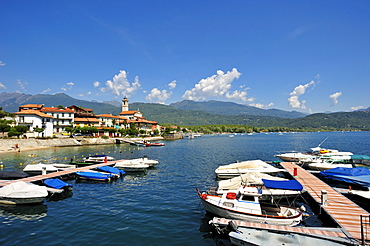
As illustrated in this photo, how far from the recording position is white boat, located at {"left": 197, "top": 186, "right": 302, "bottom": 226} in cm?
1673

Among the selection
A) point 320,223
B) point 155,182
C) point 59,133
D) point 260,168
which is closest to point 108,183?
point 155,182

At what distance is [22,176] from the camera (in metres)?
30.6

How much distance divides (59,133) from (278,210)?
4050 inches

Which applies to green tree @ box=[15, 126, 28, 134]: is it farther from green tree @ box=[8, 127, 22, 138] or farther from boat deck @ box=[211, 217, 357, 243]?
boat deck @ box=[211, 217, 357, 243]

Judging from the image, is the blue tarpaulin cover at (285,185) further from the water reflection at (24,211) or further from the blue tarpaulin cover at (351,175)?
the water reflection at (24,211)

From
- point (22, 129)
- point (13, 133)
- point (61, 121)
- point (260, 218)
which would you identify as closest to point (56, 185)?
point (260, 218)

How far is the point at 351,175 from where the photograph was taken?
94.0 feet

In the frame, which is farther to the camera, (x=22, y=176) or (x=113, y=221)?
(x=22, y=176)

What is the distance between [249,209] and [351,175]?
19.5 metres

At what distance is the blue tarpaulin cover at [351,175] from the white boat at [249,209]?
44.0 ft

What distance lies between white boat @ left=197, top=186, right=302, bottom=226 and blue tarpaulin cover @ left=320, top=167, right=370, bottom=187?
44.0 feet

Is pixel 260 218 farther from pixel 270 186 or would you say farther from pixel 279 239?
pixel 270 186

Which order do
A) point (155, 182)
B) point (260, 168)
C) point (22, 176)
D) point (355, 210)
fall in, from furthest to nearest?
point (260, 168)
point (155, 182)
point (22, 176)
point (355, 210)

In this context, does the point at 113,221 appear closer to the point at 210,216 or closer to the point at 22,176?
the point at 210,216
